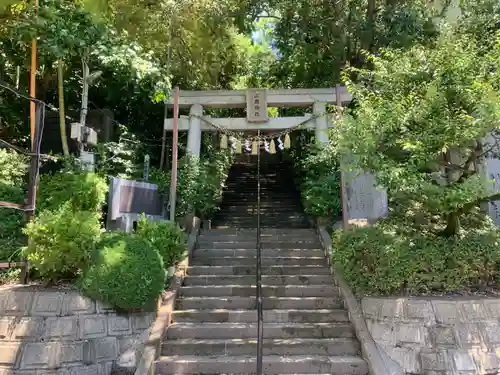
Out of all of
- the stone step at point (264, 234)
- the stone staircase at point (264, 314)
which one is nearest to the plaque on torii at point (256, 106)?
the stone step at point (264, 234)

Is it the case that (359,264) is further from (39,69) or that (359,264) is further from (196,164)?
(39,69)

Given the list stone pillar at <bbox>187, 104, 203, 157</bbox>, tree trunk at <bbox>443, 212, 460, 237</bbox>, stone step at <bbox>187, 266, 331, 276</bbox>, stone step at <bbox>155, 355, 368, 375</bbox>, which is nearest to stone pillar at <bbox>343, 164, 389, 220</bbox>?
stone step at <bbox>187, 266, 331, 276</bbox>

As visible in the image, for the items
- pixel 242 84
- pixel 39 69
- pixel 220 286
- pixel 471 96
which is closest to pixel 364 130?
pixel 471 96

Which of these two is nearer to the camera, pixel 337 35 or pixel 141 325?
pixel 141 325

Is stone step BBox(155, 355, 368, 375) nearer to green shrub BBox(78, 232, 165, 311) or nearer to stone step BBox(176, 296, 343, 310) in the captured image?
green shrub BBox(78, 232, 165, 311)

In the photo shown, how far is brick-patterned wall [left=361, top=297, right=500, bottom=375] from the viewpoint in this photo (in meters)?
5.87

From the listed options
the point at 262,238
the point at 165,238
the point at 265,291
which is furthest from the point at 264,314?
the point at 262,238

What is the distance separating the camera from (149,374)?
5793mm

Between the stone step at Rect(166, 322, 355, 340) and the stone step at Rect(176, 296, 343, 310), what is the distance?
1.98 feet

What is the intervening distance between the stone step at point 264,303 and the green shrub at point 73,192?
2.44 metres

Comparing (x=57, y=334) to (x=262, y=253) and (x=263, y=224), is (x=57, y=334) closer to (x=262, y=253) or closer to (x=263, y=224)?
(x=262, y=253)

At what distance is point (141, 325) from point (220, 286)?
177 cm

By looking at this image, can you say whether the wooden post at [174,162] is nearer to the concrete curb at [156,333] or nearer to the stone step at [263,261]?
the stone step at [263,261]

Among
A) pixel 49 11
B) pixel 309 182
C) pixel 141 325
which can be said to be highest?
pixel 49 11
